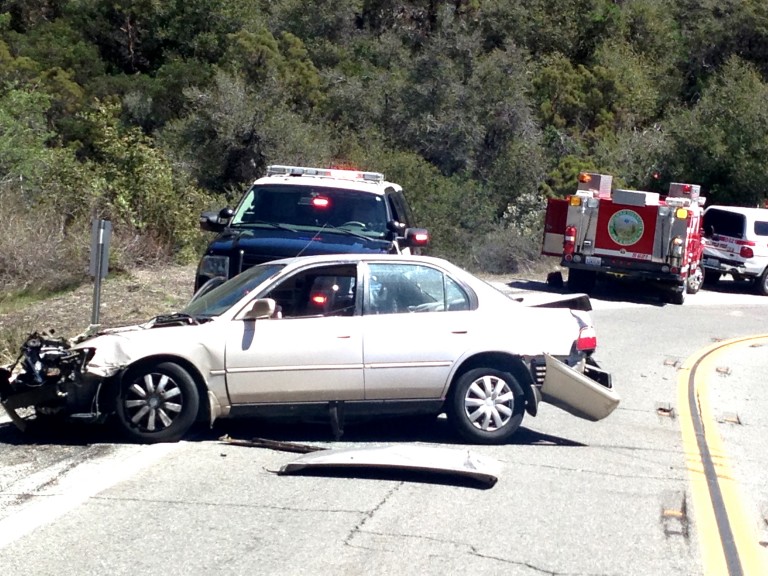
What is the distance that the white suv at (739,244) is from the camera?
24.4 meters

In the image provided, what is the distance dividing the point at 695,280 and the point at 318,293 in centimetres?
1686

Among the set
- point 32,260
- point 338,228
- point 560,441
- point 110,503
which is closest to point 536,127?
point 32,260

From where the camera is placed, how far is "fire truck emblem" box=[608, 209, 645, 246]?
21438 millimetres

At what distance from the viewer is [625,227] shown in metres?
21.6

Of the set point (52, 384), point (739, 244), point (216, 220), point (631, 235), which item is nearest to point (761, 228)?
point (739, 244)

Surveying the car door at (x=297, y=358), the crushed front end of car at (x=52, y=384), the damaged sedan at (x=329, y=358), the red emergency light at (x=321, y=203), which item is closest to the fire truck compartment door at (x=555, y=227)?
the red emergency light at (x=321, y=203)

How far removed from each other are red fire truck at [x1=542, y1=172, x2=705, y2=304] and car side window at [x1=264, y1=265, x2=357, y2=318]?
45.5 ft

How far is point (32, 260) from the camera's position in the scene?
16.8 m

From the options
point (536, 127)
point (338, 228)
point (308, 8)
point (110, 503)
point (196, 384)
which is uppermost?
point (308, 8)

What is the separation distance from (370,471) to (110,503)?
5.98 ft

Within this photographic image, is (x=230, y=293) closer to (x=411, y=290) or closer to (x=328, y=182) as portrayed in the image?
(x=411, y=290)

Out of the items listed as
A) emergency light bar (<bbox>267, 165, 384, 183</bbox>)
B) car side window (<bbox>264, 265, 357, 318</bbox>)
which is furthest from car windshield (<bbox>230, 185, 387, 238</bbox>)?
car side window (<bbox>264, 265, 357, 318</bbox>)

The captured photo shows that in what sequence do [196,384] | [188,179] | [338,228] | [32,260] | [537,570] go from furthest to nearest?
1. [188,179]
2. [32,260]
3. [338,228]
4. [196,384]
5. [537,570]

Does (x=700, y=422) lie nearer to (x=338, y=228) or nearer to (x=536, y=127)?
(x=338, y=228)
